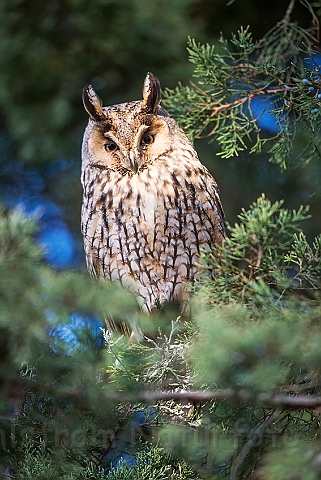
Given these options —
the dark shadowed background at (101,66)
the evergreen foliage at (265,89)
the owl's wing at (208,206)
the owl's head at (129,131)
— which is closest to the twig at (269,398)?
the evergreen foliage at (265,89)

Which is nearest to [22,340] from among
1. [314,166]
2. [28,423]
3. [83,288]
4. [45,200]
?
[83,288]

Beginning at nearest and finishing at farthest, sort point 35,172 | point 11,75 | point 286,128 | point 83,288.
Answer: point 83,288 < point 286,128 < point 11,75 < point 35,172

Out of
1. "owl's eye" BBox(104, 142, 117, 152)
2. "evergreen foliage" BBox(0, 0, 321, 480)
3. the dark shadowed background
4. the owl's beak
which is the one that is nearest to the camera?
"evergreen foliage" BBox(0, 0, 321, 480)

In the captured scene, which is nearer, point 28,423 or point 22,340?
point 22,340

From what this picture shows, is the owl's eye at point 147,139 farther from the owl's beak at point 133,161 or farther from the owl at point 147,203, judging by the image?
the owl's beak at point 133,161

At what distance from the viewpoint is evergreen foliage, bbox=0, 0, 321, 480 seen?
1423 mm

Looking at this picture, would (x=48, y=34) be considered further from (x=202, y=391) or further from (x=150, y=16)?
(x=202, y=391)

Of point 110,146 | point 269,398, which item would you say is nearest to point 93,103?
point 110,146

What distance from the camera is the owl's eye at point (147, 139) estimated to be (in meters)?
2.62

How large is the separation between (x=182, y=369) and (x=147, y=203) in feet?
2.47

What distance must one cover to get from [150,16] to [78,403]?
2432mm

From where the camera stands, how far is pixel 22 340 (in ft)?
4.97

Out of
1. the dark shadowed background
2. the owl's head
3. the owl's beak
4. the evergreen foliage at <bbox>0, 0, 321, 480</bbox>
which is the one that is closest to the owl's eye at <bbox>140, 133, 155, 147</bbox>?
the owl's head

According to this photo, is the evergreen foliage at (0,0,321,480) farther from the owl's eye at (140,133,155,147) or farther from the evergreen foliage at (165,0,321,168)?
the owl's eye at (140,133,155,147)
